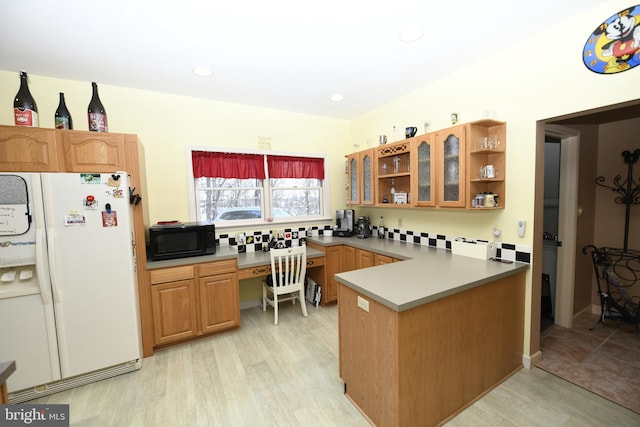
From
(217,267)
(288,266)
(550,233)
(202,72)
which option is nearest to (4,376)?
(217,267)

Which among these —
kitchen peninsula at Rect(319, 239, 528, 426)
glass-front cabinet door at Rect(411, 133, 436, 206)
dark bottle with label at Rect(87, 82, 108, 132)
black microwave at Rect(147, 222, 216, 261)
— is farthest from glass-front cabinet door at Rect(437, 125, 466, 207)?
dark bottle with label at Rect(87, 82, 108, 132)

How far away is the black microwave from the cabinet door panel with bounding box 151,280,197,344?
298 millimetres

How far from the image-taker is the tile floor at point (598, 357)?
194 centimetres

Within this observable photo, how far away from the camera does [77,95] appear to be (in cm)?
262

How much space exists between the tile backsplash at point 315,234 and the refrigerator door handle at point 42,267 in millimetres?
1548

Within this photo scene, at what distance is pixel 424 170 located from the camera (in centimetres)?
274

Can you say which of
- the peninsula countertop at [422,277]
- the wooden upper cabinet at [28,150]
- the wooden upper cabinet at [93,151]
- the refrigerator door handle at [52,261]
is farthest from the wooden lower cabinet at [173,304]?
the peninsula countertop at [422,277]

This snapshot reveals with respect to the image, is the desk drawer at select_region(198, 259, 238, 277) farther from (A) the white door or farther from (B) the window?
(B) the window

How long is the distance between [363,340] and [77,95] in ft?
11.3

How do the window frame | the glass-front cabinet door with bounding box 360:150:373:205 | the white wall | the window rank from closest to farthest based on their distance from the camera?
the white wall → the window frame → the window → the glass-front cabinet door with bounding box 360:150:373:205

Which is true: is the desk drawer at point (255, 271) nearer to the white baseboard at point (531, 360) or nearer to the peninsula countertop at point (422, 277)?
the peninsula countertop at point (422, 277)

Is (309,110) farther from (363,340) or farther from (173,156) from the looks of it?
(363,340)

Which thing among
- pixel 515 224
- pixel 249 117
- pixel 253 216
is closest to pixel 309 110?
pixel 249 117

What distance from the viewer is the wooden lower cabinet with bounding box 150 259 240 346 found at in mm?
2533
